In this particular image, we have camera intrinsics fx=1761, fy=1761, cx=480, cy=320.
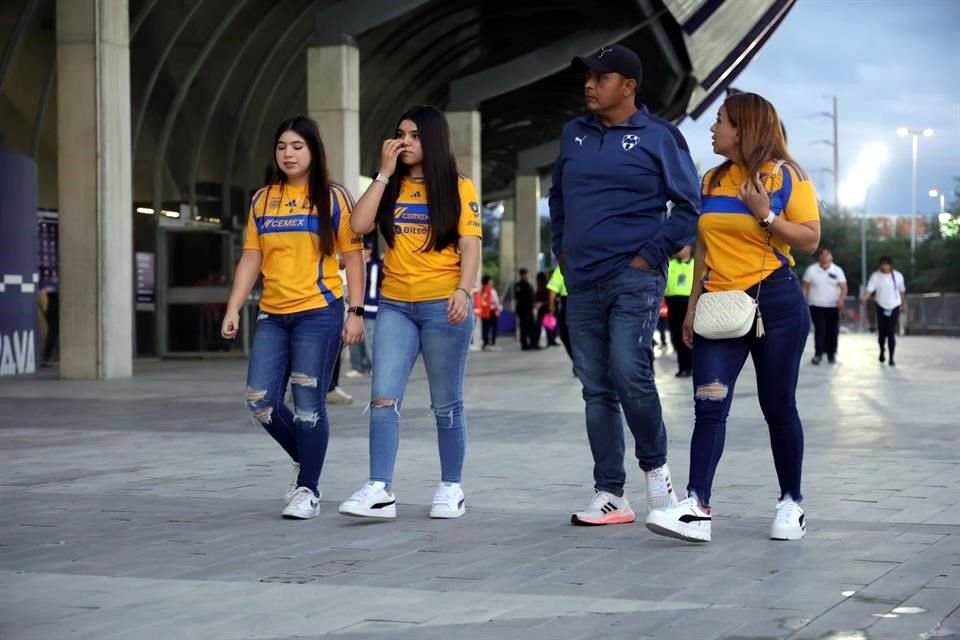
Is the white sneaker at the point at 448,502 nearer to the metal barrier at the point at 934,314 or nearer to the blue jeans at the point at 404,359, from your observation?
the blue jeans at the point at 404,359

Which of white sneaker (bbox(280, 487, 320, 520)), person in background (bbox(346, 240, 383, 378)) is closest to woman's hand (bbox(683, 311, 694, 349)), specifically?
white sneaker (bbox(280, 487, 320, 520))

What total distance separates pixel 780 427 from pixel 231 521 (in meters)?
2.28

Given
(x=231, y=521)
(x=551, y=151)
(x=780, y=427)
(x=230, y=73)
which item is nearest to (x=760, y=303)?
(x=780, y=427)

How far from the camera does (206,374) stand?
71.3 feet

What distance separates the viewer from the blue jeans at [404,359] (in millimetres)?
7367

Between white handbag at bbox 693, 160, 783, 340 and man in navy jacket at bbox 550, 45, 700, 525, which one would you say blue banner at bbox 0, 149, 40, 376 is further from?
white handbag at bbox 693, 160, 783, 340

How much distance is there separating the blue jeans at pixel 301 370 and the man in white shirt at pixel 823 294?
16.4 metres

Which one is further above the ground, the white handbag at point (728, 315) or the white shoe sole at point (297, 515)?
the white handbag at point (728, 315)

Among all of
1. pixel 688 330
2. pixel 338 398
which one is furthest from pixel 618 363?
pixel 338 398

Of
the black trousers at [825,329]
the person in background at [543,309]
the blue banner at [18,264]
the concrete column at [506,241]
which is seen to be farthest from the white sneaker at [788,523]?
the concrete column at [506,241]

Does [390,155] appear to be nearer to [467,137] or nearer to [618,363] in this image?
[618,363]

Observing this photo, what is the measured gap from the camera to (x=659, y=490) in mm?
7094

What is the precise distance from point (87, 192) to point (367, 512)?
13537 mm

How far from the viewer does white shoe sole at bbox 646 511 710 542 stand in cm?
642
